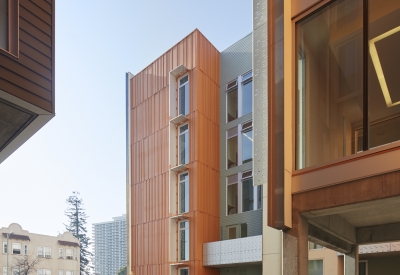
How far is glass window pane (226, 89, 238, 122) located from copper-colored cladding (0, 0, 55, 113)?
17.8 meters

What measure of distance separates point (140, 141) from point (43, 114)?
64.3 ft

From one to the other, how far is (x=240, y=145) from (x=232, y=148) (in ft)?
2.62

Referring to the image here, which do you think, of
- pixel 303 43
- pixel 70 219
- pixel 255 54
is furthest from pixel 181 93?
pixel 70 219

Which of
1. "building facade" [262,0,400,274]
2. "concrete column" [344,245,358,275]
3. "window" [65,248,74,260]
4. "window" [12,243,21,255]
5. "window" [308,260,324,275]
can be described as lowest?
"window" [65,248,74,260]

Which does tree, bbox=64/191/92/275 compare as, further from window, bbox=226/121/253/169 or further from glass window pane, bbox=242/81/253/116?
glass window pane, bbox=242/81/253/116

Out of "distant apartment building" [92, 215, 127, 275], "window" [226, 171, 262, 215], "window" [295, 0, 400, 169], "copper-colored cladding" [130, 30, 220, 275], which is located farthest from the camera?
"distant apartment building" [92, 215, 127, 275]

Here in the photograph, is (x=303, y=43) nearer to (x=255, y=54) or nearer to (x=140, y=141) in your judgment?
(x=255, y=54)

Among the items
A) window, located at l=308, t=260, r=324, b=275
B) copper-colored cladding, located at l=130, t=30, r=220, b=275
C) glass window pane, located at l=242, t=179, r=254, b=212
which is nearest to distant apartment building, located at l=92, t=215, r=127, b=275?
copper-colored cladding, located at l=130, t=30, r=220, b=275

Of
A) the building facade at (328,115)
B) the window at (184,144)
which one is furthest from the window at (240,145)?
the building facade at (328,115)

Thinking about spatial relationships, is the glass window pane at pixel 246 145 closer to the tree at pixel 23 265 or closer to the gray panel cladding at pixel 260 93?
the gray panel cladding at pixel 260 93

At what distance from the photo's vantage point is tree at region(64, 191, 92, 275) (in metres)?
64.0

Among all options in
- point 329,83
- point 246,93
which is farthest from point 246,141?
point 329,83

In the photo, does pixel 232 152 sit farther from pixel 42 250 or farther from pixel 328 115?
pixel 42 250

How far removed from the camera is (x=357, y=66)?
7.12m
